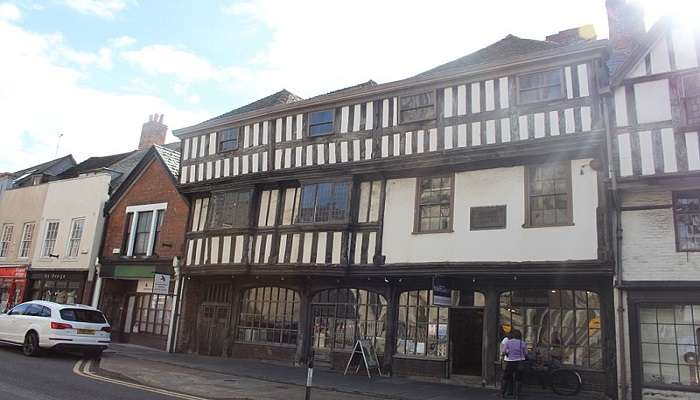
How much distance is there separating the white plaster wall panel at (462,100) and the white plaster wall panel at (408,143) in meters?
1.46

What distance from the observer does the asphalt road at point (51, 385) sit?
28.9 feet

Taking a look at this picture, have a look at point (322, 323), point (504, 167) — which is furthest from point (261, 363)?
point (504, 167)

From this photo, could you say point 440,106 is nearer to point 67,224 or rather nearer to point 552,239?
point 552,239

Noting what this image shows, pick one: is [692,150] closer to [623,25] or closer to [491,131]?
[491,131]

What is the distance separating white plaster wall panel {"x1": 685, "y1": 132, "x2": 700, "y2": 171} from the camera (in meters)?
10.9

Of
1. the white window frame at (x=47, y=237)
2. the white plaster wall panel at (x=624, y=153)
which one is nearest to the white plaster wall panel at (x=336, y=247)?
the white plaster wall panel at (x=624, y=153)

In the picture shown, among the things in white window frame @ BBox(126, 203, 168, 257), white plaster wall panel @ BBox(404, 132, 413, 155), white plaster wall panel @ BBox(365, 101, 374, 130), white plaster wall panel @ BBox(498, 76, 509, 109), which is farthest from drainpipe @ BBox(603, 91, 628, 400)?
white window frame @ BBox(126, 203, 168, 257)

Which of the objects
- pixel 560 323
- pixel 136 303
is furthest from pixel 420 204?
pixel 136 303

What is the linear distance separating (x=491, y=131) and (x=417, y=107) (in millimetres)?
2349

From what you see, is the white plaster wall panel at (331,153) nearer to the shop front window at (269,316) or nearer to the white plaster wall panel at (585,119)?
the shop front window at (269,316)

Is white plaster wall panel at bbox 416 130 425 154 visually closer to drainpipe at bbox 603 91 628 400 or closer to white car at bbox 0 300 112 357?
drainpipe at bbox 603 91 628 400

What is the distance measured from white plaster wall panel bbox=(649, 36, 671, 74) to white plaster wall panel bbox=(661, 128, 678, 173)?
1.47 m

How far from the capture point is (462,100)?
14.2 meters

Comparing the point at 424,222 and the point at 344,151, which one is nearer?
the point at 424,222
